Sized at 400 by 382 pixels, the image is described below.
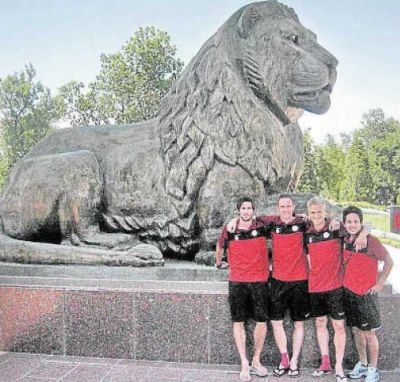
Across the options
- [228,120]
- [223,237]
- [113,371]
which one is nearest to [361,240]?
[223,237]

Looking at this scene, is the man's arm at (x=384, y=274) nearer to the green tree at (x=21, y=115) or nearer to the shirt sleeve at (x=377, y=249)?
the shirt sleeve at (x=377, y=249)

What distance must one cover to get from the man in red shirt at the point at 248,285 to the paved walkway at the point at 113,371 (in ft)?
0.62

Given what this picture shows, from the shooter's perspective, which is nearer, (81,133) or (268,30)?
(268,30)

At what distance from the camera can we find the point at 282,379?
306 centimetres

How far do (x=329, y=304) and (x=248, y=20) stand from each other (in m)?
2.19

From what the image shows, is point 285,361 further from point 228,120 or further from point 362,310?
point 228,120

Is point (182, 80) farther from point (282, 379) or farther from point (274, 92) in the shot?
point (282, 379)

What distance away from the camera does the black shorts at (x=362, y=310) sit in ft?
9.80

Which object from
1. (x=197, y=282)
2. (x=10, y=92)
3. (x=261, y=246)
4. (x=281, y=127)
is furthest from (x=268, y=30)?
(x=10, y=92)

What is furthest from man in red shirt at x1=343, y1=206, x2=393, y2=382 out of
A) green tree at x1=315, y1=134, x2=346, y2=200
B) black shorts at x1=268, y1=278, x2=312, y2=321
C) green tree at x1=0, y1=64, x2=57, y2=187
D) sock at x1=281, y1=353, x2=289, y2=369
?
green tree at x1=315, y1=134, x2=346, y2=200

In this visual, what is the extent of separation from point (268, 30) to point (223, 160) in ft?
3.48

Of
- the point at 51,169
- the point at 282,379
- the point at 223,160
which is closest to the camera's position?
the point at 282,379

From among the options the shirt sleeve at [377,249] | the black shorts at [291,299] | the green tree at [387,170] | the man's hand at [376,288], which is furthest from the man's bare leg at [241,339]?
the green tree at [387,170]

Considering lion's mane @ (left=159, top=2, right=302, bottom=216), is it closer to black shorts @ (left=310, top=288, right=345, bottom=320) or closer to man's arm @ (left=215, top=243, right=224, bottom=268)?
man's arm @ (left=215, top=243, right=224, bottom=268)
